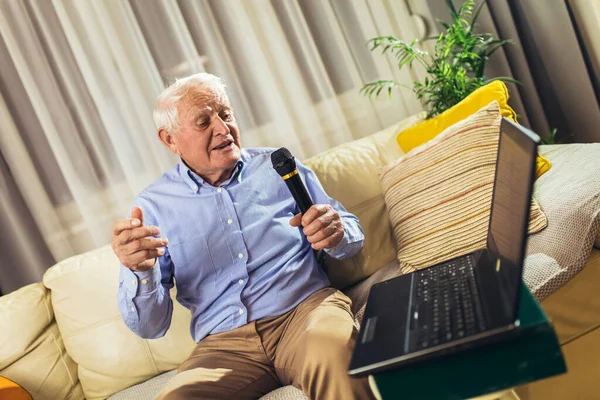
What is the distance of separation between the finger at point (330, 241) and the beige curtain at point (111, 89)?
3.54 ft

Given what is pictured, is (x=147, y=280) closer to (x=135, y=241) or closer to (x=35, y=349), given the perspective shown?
(x=135, y=241)

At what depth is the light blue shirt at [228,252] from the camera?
163 centimetres

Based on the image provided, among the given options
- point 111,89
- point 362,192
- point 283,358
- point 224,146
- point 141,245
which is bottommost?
point 283,358

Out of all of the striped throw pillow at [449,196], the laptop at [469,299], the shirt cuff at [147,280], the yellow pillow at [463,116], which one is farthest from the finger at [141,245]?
the yellow pillow at [463,116]

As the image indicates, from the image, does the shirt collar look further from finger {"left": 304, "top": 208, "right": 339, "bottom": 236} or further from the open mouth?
finger {"left": 304, "top": 208, "right": 339, "bottom": 236}

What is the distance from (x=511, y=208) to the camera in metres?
0.99

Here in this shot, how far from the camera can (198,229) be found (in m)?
1.74

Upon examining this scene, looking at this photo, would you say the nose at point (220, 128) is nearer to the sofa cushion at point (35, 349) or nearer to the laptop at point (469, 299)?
the laptop at point (469, 299)

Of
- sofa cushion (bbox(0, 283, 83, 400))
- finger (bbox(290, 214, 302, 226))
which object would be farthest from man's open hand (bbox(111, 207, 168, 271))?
sofa cushion (bbox(0, 283, 83, 400))

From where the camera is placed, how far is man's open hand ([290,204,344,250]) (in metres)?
1.37

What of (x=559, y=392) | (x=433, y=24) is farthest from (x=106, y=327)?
(x=433, y=24)

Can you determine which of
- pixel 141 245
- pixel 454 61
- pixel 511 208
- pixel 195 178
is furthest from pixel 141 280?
pixel 454 61

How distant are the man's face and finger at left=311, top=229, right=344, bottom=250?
469mm

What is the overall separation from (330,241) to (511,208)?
22.0 inches
